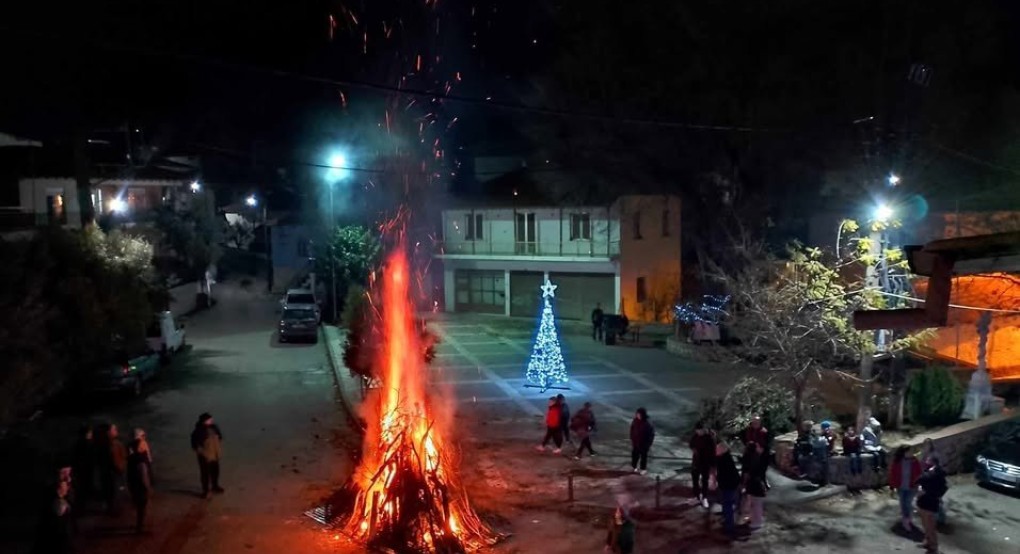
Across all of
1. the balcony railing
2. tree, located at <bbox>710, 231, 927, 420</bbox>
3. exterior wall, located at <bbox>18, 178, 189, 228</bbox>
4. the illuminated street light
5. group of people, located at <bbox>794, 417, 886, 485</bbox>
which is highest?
exterior wall, located at <bbox>18, 178, 189, 228</bbox>

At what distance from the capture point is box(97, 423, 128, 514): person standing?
13531mm

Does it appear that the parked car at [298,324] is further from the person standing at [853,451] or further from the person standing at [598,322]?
the person standing at [853,451]

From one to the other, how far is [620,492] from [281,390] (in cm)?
1298

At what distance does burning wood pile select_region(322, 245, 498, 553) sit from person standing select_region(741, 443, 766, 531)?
396 centimetres

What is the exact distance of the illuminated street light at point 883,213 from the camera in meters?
16.2

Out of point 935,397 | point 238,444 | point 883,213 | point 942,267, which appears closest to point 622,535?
point 942,267

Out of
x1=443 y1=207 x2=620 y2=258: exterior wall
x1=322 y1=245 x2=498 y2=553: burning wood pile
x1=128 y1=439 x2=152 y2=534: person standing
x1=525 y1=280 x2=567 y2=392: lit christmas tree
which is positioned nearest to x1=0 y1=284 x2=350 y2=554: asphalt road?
x1=128 y1=439 x2=152 y2=534: person standing

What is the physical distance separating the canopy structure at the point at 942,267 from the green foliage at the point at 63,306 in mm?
11934

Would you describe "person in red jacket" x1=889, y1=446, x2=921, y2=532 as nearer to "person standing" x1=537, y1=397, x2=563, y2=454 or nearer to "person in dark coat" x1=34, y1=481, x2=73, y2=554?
"person standing" x1=537, y1=397, x2=563, y2=454

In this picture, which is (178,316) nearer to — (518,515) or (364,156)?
(364,156)

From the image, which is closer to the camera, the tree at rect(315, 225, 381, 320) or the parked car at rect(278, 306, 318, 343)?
the parked car at rect(278, 306, 318, 343)

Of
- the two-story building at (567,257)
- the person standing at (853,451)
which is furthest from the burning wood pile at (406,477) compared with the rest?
the two-story building at (567,257)

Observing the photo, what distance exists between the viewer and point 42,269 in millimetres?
15391

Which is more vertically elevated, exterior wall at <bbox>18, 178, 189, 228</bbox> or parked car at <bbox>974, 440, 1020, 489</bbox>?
exterior wall at <bbox>18, 178, 189, 228</bbox>
